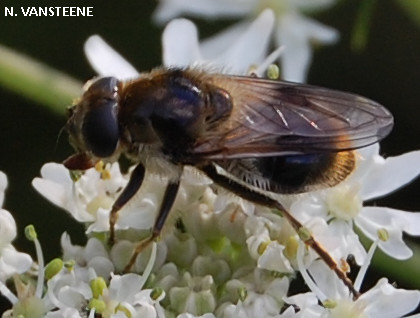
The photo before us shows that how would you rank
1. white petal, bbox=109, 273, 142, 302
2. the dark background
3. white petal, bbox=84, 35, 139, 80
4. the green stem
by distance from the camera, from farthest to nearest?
the dark background, the green stem, white petal, bbox=84, 35, 139, 80, white petal, bbox=109, 273, 142, 302

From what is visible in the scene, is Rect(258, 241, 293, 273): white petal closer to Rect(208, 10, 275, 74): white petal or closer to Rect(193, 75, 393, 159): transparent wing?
Rect(193, 75, 393, 159): transparent wing

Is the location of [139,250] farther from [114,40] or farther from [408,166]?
[114,40]

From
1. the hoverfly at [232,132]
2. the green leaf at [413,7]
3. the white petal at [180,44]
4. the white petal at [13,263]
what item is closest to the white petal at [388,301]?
the hoverfly at [232,132]

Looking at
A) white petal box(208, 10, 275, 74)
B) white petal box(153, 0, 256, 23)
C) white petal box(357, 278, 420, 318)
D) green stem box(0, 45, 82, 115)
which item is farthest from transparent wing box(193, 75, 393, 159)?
white petal box(153, 0, 256, 23)

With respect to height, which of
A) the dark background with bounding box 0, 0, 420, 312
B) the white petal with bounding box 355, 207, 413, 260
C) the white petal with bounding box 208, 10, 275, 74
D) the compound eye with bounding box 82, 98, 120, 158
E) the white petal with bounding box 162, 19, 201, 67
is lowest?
the dark background with bounding box 0, 0, 420, 312

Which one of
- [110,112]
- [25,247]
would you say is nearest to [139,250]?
[110,112]

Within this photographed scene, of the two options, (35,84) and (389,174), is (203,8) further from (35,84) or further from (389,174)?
(389,174)

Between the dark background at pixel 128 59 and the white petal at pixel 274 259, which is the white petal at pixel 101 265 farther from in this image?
the dark background at pixel 128 59
